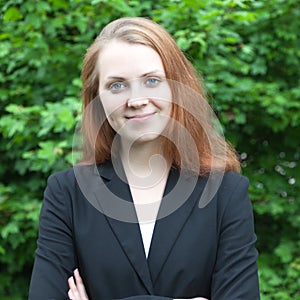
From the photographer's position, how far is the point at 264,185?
393cm

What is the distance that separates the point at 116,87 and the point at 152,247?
1.69ft

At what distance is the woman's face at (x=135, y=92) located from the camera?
80.1 inches

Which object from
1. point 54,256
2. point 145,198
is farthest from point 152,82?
point 54,256

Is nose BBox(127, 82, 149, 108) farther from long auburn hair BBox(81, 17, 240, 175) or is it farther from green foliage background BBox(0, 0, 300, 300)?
green foliage background BBox(0, 0, 300, 300)

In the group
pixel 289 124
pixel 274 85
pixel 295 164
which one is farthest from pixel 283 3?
pixel 295 164

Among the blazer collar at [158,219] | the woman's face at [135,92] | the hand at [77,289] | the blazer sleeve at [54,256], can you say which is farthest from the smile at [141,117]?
the hand at [77,289]

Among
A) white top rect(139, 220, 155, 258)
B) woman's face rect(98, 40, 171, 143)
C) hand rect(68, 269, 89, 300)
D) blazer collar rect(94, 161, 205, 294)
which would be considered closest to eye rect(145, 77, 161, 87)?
woman's face rect(98, 40, 171, 143)

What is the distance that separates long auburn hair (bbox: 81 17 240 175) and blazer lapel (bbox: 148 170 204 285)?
2.2 inches

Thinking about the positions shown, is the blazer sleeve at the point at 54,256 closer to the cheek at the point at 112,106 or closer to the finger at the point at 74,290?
the finger at the point at 74,290

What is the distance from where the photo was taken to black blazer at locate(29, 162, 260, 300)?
6.85 ft

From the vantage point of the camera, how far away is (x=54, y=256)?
217 centimetres

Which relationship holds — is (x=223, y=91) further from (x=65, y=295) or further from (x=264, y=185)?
(x=65, y=295)

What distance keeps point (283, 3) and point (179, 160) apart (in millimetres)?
1888

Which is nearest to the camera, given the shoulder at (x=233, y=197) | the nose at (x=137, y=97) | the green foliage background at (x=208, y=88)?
the nose at (x=137, y=97)
